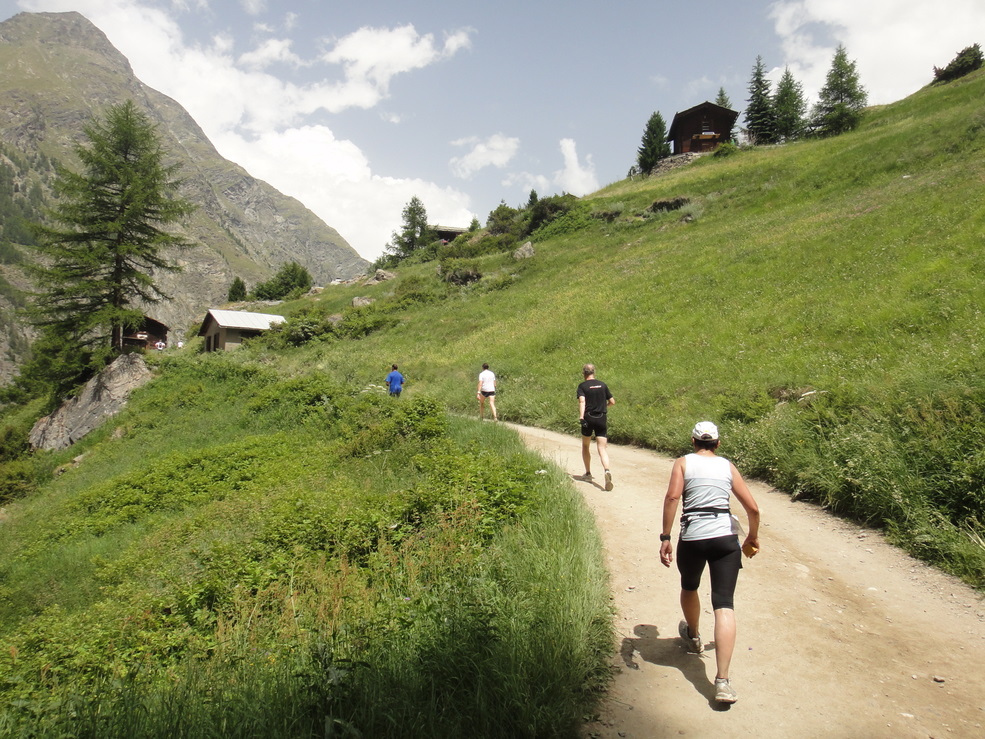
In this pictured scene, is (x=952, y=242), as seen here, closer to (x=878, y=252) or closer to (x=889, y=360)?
(x=878, y=252)

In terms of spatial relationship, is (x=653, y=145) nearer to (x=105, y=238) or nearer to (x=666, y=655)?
(x=105, y=238)

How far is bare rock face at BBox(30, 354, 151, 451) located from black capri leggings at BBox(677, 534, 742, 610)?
104 ft

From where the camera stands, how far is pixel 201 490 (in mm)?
12867

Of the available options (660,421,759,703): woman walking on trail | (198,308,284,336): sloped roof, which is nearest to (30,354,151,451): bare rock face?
(198,308,284,336): sloped roof

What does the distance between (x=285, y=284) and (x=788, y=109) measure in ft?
248

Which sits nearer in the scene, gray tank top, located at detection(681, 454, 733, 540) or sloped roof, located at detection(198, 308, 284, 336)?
gray tank top, located at detection(681, 454, 733, 540)

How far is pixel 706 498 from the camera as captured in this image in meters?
4.43

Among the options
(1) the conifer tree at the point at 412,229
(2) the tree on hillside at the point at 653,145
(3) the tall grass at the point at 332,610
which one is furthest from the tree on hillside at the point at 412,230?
(3) the tall grass at the point at 332,610

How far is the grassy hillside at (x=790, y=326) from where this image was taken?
7.60 m

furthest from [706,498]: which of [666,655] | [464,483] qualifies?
[464,483]

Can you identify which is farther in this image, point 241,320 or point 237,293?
point 237,293

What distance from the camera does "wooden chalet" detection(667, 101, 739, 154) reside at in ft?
205

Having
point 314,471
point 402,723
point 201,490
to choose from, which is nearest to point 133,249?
point 201,490

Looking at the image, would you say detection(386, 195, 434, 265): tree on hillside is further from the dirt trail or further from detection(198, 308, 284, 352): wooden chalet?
the dirt trail
